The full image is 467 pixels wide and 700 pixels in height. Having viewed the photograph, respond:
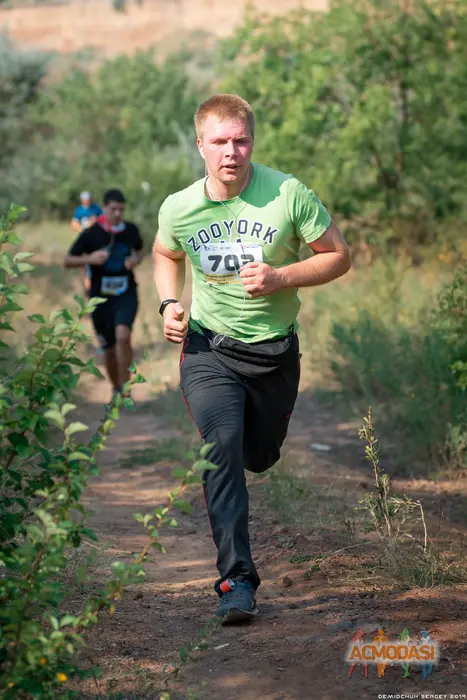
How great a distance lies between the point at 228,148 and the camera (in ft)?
14.6

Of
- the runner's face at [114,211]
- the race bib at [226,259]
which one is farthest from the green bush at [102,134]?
the race bib at [226,259]

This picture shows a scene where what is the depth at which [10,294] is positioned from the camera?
11.4 ft

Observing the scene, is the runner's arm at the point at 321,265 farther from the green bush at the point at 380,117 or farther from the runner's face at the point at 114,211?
the green bush at the point at 380,117

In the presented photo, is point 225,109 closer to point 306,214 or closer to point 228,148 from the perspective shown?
point 228,148

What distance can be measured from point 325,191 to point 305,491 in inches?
315

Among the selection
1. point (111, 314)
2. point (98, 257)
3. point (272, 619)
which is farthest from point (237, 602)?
point (111, 314)

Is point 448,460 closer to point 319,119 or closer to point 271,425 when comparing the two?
point 271,425

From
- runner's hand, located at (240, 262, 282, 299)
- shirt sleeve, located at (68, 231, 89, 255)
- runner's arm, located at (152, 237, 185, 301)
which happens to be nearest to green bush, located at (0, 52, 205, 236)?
shirt sleeve, located at (68, 231, 89, 255)

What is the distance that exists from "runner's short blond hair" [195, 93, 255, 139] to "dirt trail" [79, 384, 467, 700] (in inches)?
80.8

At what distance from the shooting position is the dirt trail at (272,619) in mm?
3750

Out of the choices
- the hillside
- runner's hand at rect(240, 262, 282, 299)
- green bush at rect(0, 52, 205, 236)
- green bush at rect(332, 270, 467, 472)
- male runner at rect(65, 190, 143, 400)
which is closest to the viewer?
runner's hand at rect(240, 262, 282, 299)

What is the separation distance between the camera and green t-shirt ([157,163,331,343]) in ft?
14.7

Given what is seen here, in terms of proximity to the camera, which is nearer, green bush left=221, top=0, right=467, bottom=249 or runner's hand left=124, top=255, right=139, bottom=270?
runner's hand left=124, top=255, right=139, bottom=270

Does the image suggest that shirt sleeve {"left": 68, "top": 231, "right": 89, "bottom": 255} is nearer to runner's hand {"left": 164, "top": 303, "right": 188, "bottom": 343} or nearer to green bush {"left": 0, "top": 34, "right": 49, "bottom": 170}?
runner's hand {"left": 164, "top": 303, "right": 188, "bottom": 343}
